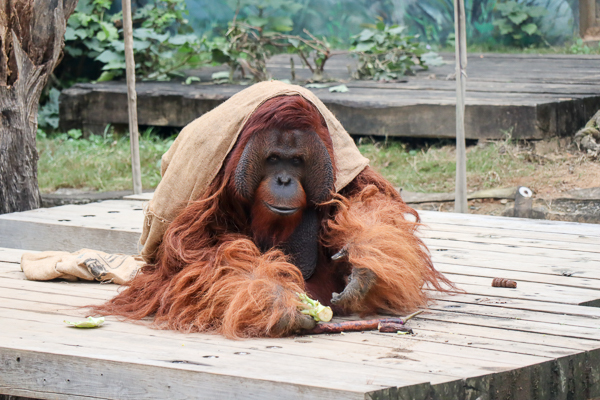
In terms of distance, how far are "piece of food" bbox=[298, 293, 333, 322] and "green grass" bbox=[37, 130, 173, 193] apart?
3569 mm

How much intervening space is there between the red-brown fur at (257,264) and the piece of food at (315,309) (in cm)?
3

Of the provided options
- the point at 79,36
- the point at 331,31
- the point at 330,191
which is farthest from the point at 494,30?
the point at 330,191

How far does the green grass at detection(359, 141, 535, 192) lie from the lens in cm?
475

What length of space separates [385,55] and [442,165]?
6.07ft

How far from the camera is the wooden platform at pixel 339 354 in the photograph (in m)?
1.56

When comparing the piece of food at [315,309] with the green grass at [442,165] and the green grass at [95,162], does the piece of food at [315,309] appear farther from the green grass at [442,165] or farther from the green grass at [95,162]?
the green grass at [95,162]

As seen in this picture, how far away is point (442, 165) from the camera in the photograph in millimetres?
5055

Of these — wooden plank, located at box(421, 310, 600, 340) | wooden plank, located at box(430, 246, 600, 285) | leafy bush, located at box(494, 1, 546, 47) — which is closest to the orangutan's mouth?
wooden plank, located at box(421, 310, 600, 340)

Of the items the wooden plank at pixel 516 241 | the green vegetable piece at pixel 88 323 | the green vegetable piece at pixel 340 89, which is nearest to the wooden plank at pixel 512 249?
the wooden plank at pixel 516 241

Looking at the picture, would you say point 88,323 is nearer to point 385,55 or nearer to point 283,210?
point 283,210

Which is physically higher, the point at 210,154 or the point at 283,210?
the point at 210,154

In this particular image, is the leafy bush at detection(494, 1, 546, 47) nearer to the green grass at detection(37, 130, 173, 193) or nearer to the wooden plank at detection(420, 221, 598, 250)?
the green grass at detection(37, 130, 173, 193)

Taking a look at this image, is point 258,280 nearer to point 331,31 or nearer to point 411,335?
point 411,335

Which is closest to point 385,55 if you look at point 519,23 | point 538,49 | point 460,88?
point 538,49
